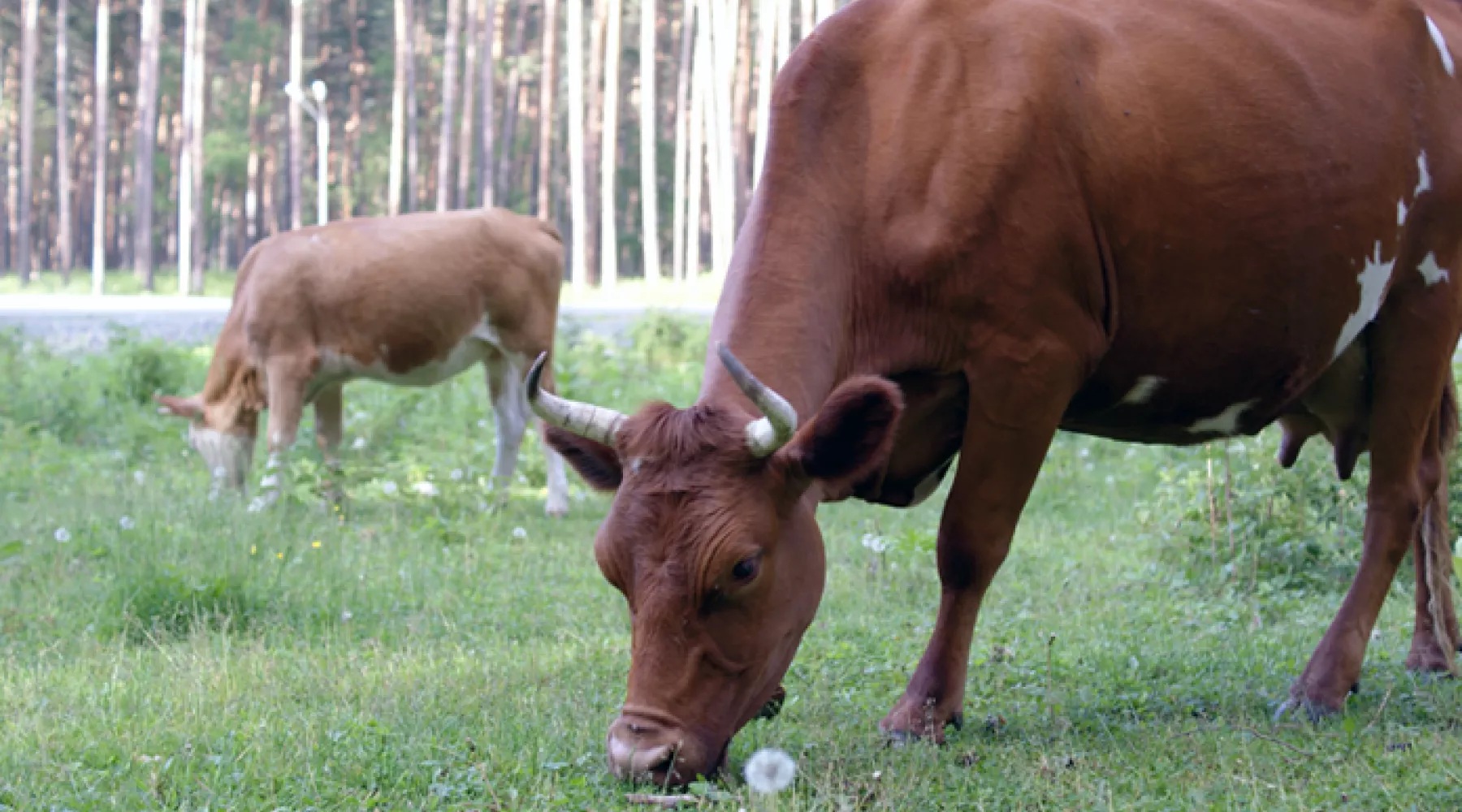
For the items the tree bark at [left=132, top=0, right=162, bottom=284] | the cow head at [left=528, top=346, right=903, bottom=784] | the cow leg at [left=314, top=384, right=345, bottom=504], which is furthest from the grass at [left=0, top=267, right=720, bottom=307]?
the cow head at [left=528, top=346, right=903, bottom=784]

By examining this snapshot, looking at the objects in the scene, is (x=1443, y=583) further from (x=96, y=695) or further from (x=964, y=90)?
(x=96, y=695)

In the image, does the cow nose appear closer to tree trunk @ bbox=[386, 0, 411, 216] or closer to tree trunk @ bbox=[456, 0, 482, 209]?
tree trunk @ bbox=[456, 0, 482, 209]

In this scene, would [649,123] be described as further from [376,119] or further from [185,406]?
[185,406]

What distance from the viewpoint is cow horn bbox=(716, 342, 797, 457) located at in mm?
3393

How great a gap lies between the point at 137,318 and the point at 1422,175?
23.1 meters

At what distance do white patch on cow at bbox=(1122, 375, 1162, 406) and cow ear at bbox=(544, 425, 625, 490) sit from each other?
1.85m

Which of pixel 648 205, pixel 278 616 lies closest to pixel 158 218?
pixel 648 205

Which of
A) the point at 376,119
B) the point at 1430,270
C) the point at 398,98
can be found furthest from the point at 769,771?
the point at 376,119

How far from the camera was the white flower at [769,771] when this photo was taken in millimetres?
3404

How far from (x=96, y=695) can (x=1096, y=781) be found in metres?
3.08

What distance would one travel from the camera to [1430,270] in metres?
5.14

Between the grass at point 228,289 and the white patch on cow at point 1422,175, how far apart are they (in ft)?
81.2

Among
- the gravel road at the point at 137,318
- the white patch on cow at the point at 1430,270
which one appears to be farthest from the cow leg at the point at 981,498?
the gravel road at the point at 137,318

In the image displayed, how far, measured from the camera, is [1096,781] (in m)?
3.68
